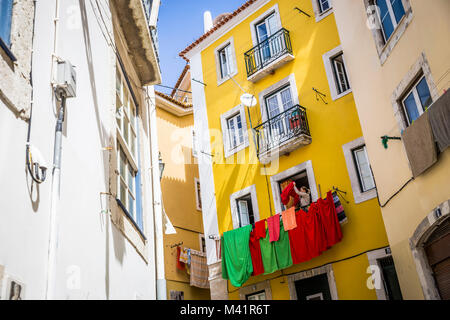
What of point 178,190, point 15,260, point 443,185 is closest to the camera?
point 15,260

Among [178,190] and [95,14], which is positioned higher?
[178,190]

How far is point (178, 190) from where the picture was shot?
808 inches

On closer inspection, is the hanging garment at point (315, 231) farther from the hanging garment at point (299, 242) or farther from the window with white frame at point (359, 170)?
the window with white frame at point (359, 170)

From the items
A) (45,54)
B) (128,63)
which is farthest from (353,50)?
(45,54)

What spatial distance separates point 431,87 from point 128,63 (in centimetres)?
565

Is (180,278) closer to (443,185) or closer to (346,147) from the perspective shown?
(346,147)

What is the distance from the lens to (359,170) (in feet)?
44.3

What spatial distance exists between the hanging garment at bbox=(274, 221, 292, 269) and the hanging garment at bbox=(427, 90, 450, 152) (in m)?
6.57

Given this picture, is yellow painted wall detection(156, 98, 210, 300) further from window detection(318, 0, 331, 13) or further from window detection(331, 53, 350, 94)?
window detection(318, 0, 331, 13)

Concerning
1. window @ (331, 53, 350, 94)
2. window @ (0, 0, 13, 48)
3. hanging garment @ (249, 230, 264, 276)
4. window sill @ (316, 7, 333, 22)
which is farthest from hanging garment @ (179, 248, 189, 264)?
window @ (0, 0, 13, 48)

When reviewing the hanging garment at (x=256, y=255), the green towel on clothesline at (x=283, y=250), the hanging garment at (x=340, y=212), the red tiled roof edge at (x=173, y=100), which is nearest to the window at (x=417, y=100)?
the hanging garment at (x=340, y=212)

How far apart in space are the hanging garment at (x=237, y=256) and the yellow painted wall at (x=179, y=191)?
12.0ft

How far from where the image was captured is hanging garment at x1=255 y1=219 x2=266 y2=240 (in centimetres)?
1426

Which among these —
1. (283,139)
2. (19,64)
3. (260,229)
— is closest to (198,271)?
(260,229)
